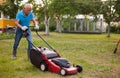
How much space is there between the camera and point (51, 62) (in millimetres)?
7992

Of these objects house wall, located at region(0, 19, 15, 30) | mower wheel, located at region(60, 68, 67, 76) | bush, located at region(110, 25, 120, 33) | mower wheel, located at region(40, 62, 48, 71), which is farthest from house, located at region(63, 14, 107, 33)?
mower wheel, located at region(60, 68, 67, 76)

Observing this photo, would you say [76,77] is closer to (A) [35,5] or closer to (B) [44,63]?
(B) [44,63]

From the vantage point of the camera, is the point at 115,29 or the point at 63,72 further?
the point at 115,29

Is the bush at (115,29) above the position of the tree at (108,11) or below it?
below

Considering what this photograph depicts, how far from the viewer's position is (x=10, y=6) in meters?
26.0

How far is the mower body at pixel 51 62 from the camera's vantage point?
7838 millimetres

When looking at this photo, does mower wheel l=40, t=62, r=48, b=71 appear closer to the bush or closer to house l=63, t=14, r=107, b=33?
house l=63, t=14, r=107, b=33

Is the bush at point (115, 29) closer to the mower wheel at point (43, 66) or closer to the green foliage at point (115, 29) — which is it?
the green foliage at point (115, 29)

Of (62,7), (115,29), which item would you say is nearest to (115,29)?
(115,29)

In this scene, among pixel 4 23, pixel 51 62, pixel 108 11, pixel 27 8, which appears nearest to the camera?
pixel 51 62

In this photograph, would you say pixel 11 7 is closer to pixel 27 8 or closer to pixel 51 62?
pixel 27 8

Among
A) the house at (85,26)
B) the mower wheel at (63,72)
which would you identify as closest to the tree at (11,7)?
the house at (85,26)

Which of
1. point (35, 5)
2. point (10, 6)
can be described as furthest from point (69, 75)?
point (35, 5)

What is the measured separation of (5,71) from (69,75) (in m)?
1.77
